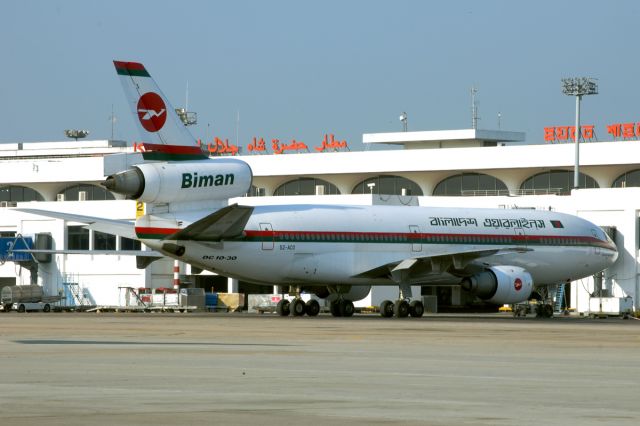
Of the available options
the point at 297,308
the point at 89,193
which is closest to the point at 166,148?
the point at 297,308

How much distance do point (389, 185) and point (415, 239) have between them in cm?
3365

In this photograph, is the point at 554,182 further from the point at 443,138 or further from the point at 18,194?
the point at 18,194

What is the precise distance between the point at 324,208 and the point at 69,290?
33228mm

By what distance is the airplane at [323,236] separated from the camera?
48875 millimetres

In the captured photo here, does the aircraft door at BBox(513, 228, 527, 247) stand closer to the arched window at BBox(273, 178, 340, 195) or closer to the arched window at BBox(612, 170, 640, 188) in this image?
the arched window at BBox(612, 170, 640, 188)

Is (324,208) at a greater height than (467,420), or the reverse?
(324,208)

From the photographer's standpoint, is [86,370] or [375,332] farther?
[375,332]

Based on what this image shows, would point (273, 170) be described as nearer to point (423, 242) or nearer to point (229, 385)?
point (423, 242)

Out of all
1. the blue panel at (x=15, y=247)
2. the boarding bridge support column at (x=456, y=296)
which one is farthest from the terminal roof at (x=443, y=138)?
the blue panel at (x=15, y=247)

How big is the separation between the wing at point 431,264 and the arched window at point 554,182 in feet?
98.3

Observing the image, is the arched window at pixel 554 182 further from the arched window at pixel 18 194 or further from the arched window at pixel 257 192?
the arched window at pixel 18 194

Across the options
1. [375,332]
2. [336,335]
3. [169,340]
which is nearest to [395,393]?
[169,340]

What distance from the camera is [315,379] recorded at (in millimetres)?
19734

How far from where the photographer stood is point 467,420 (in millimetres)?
14188
